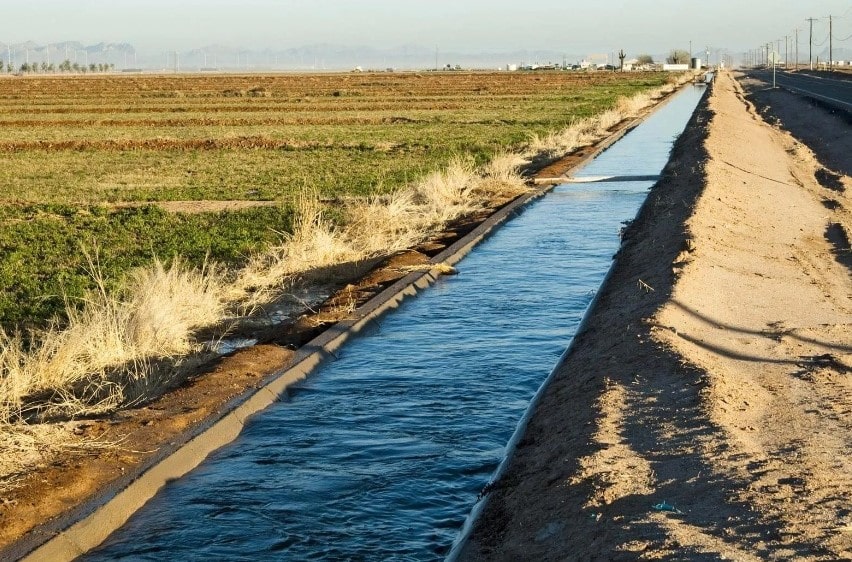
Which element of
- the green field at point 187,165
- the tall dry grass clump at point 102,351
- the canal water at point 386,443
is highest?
the green field at point 187,165

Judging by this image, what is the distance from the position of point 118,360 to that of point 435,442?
3.19 meters

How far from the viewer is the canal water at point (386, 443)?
614cm

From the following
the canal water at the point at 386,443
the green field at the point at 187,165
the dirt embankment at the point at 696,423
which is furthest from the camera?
the green field at the point at 187,165

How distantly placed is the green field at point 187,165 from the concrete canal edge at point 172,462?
8.38 feet

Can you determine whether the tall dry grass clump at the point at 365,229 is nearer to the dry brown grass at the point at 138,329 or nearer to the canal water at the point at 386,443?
the dry brown grass at the point at 138,329

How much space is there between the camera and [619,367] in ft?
27.1

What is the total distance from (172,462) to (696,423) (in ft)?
10.5

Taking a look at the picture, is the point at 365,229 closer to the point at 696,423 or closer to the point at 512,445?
the point at 512,445

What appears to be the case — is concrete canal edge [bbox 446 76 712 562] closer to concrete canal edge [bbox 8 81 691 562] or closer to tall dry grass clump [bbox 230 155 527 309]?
concrete canal edge [bbox 8 81 691 562]

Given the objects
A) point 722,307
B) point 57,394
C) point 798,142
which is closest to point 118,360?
point 57,394

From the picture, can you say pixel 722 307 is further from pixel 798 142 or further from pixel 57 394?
pixel 798 142

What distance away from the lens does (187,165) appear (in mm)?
29844

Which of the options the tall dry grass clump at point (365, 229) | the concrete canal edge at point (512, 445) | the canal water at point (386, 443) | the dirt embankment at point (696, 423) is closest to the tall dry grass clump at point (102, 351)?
the tall dry grass clump at point (365, 229)

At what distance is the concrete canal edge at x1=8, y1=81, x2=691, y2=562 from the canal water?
0.08 metres
